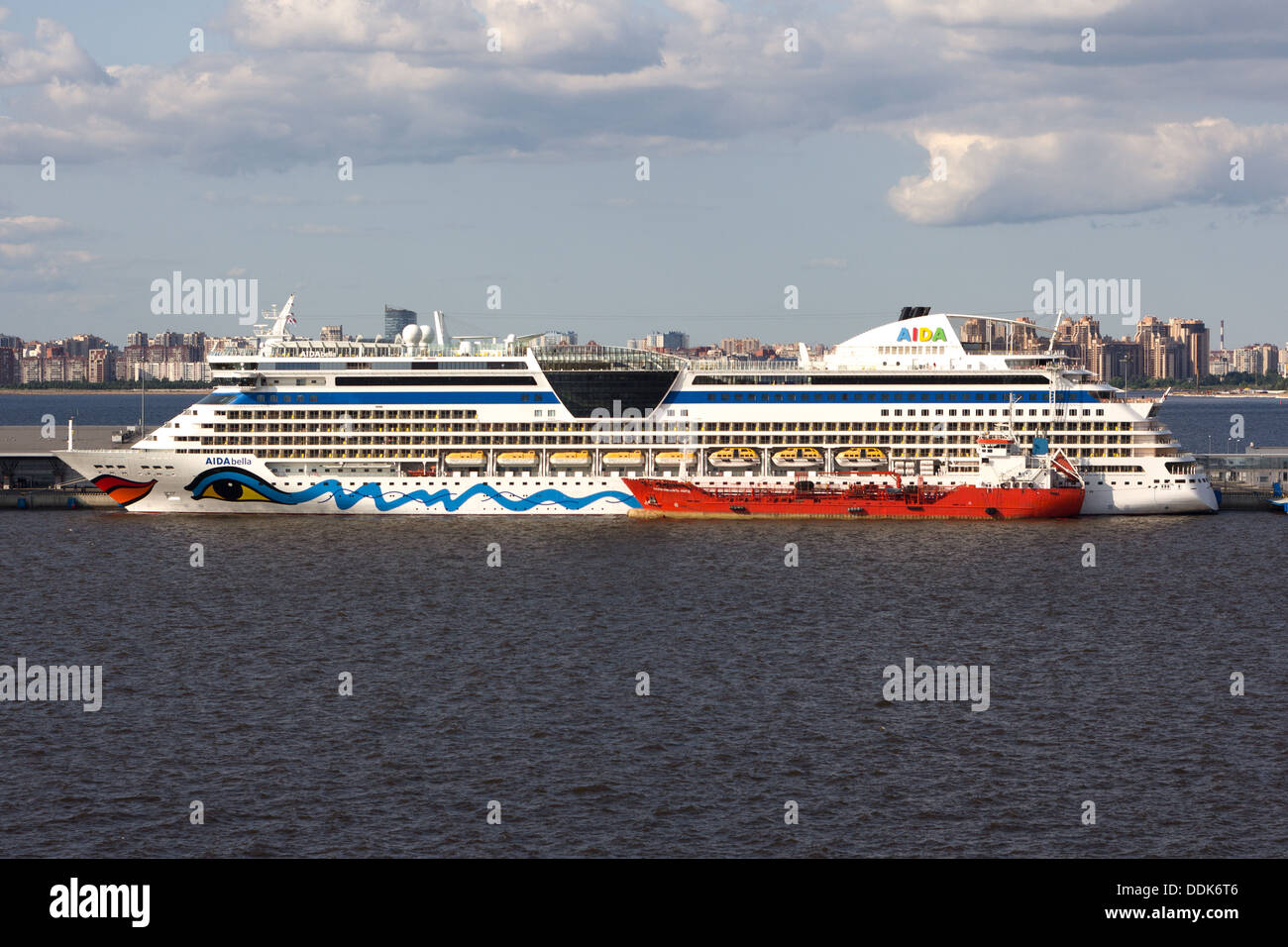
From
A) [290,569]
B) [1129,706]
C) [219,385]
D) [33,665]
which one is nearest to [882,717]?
[1129,706]

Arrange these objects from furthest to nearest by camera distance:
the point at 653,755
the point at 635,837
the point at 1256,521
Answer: the point at 1256,521 → the point at 653,755 → the point at 635,837

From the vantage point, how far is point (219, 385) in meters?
85.7

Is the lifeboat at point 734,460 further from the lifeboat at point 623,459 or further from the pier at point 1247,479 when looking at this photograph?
the pier at point 1247,479

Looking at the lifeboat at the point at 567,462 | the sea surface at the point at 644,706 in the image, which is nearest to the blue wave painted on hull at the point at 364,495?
the lifeboat at the point at 567,462

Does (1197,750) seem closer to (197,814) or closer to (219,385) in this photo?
(197,814)

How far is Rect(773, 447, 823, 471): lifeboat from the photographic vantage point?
8356 centimetres

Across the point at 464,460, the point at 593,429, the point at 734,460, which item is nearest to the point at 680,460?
the point at 734,460

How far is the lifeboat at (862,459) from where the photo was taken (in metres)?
83.2

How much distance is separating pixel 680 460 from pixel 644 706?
1892 inches

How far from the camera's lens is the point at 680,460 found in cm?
8350

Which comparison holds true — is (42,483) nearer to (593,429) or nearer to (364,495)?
(364,495)
